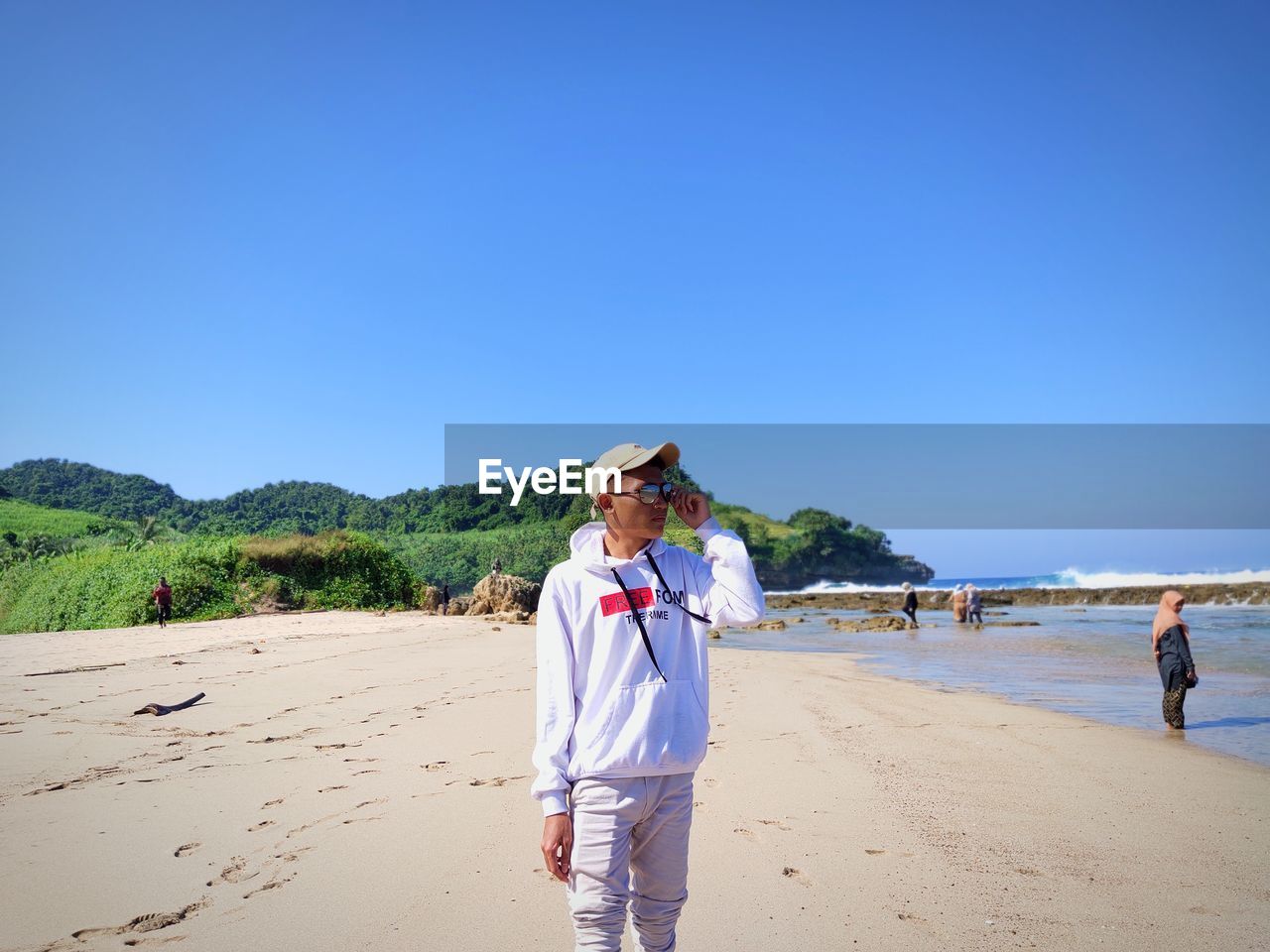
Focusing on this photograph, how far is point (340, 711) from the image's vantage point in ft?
25.9

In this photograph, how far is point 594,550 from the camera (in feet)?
8.46

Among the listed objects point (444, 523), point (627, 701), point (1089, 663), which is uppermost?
point (444, 523)

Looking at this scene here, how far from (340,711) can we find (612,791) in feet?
21.1

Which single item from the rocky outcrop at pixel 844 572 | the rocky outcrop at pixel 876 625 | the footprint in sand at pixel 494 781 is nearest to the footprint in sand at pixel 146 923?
the footprint in sand at pixel 494 781

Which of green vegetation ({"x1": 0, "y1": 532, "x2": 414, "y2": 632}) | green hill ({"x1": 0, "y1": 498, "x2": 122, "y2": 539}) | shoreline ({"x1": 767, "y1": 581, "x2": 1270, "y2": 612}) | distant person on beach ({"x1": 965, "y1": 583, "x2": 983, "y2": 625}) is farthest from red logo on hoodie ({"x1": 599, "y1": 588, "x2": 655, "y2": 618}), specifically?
green hill ({"x1": 0, "y1": 498, "x2": 122, "y2": 539})

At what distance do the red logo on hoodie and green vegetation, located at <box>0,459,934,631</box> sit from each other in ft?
24.4

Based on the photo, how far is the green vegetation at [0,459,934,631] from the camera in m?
21.4

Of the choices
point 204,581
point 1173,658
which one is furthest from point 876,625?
point 204,581

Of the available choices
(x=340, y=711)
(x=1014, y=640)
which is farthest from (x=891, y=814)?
(x=1014, y=640)

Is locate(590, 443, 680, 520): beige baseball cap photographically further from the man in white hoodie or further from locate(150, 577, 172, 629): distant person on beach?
locate(150, 577, 172, 629): distant person on beach

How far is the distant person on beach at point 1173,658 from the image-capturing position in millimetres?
7949

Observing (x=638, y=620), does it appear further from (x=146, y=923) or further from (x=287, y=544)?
(x=287, y=544)

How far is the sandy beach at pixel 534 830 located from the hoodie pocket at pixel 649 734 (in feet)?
4.28

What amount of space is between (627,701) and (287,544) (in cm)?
2386
